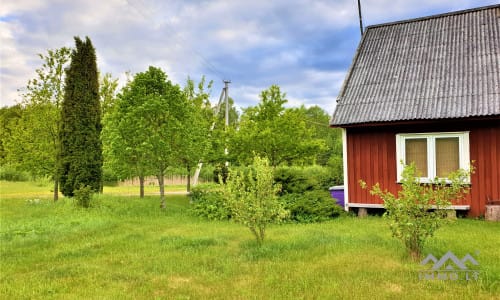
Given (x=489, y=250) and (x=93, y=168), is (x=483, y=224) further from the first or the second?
(x=93, y=168)

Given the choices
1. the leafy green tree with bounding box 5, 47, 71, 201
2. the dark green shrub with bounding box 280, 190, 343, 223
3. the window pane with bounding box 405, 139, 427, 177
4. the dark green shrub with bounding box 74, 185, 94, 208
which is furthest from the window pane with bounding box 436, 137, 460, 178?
the leafy green tree with bounding box 5, 47, 71, 201

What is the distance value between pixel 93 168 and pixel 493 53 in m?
15.8

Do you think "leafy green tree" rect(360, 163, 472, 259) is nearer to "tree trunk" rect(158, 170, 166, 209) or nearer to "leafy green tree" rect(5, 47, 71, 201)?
"tree trunk" rect(158, 170, 166, 209)

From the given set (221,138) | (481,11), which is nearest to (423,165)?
(481,11)

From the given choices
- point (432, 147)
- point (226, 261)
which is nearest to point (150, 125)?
point (226, 261)

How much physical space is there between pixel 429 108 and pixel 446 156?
1480 mm

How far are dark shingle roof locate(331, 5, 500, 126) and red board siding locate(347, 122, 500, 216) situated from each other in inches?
23.8

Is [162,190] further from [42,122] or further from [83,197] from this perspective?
[42,122]

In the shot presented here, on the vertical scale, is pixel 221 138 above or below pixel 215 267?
above

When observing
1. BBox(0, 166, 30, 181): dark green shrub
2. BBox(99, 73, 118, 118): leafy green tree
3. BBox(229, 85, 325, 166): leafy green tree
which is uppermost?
BBox(99, 73, 118, 118): leafy green tree

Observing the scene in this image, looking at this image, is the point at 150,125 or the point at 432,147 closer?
the point at 432,147

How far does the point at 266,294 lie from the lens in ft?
15.9

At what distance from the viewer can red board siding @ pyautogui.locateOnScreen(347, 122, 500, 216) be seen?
32.9 ft

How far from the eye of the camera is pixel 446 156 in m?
10.5
